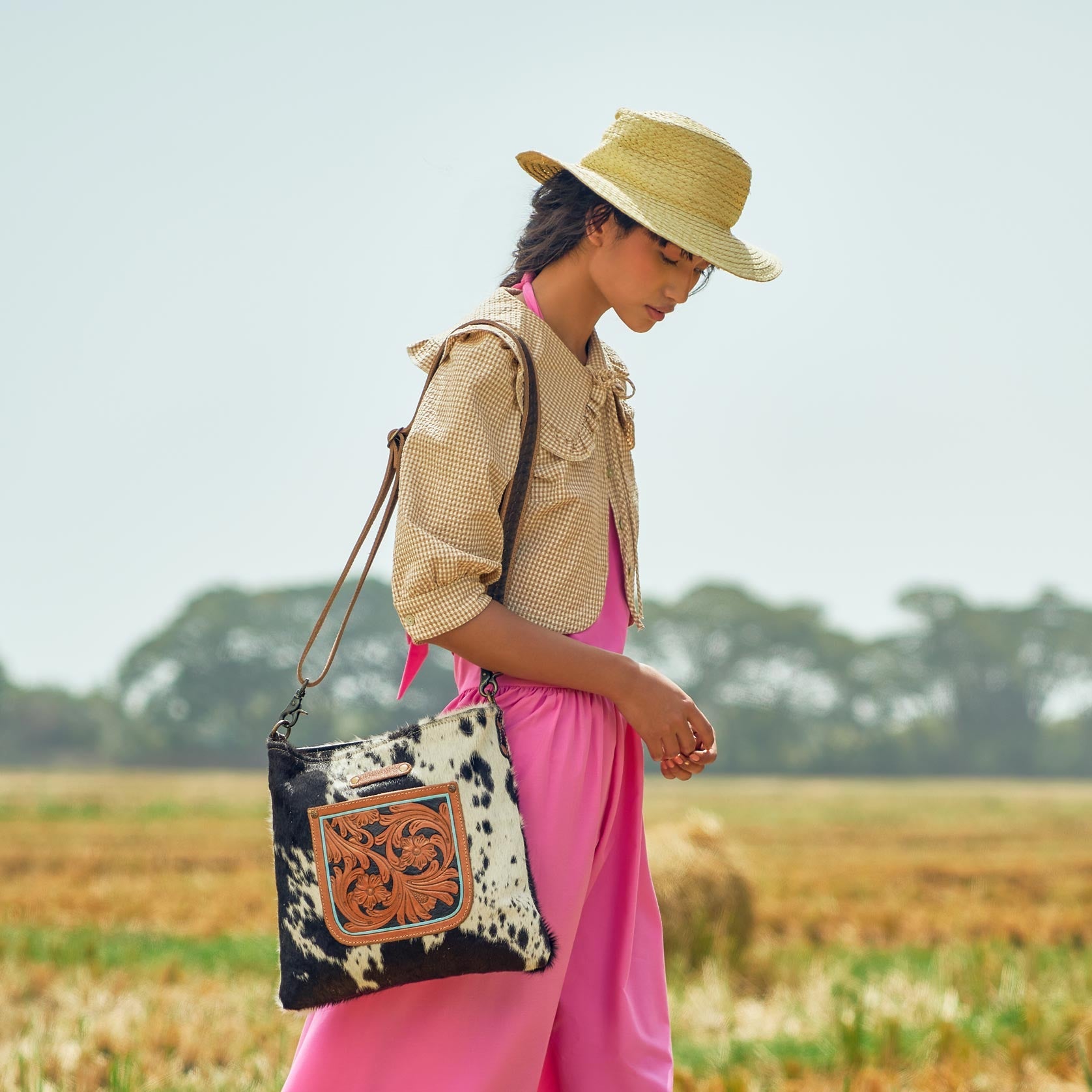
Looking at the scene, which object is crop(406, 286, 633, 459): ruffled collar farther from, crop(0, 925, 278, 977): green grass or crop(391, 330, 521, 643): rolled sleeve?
crop(0, 925, 278, 977): green grass

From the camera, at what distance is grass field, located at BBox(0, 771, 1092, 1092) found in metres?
3.84

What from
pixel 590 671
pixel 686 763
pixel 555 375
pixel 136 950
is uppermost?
pixel 555 375

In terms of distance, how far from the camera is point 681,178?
76.9 inches

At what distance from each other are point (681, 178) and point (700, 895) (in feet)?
19.1

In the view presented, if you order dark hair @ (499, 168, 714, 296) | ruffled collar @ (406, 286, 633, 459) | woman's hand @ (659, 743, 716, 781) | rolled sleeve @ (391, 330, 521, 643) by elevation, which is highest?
dark hair @ (499, 168, 714, 296)

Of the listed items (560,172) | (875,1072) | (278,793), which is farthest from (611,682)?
(875,1072)

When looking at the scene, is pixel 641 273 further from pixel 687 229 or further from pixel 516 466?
pixel 516 466

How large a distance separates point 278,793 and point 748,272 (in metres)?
1.05

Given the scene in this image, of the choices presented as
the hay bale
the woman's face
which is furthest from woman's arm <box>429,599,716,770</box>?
the hay bale

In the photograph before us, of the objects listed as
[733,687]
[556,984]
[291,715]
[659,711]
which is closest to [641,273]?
[659,711]

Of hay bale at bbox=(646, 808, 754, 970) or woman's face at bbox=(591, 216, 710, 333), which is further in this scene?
hay bale at bbox=(646, 808, 754, 970)

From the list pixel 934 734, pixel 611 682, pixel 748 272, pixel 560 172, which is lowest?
pixel 934 734

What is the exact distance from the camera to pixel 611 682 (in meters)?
1.81

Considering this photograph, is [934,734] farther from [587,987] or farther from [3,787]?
[587,987]
